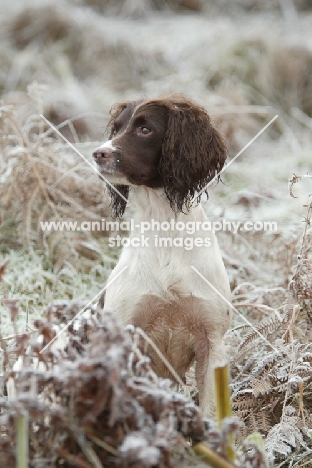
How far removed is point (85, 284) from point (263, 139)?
4.17m

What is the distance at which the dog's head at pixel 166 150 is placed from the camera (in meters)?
2.98

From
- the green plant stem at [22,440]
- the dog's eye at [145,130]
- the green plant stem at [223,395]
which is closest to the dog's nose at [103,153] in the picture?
the dog's eye at [145,130]

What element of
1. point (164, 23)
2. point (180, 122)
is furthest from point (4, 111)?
point (164, 23)

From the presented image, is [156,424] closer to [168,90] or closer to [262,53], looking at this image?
[168,90]

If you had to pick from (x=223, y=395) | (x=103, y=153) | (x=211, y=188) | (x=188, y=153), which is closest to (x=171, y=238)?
(x=188, y=153)

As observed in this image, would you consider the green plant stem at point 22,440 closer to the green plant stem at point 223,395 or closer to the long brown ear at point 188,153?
the green plant stem at point 223,395

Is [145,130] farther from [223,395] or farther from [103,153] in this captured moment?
[223,395]

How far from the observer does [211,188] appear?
18.5 feet

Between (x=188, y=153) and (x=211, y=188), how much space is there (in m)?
2.60

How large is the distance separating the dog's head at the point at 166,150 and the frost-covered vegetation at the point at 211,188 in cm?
42

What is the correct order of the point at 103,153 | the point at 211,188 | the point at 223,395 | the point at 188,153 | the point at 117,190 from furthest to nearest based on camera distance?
the point at 211,188 → the point at 117,190 → the point at 188,153 → the point at 103,153 → the point at 223,395

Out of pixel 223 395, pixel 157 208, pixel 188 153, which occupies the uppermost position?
pixel 188 153

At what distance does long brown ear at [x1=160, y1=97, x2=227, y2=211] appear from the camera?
3.02 meters

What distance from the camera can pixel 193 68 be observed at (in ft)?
28.3
